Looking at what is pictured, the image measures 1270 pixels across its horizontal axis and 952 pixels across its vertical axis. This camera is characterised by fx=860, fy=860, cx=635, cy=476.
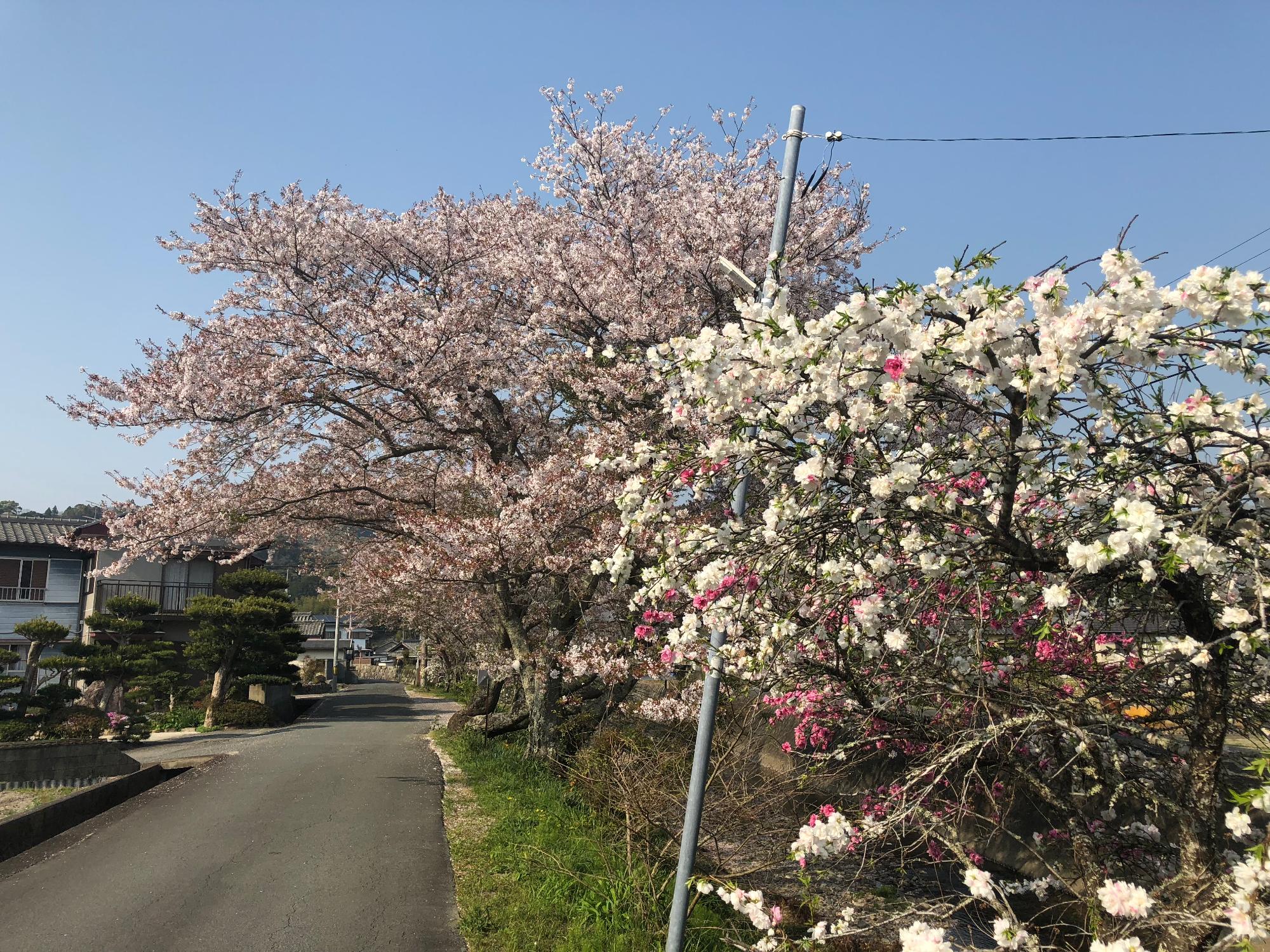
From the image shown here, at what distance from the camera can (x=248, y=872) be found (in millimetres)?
8820

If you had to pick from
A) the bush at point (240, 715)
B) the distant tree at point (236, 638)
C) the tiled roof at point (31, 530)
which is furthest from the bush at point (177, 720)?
the tiled roof at point (31, 530)

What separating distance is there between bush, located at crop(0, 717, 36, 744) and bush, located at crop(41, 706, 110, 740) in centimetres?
28

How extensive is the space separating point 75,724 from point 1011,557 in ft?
58.7

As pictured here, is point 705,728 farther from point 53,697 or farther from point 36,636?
point 36,636

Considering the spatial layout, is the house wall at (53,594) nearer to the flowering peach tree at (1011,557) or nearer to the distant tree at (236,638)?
the distant tree at (236,638)

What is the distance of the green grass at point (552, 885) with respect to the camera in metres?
7.23

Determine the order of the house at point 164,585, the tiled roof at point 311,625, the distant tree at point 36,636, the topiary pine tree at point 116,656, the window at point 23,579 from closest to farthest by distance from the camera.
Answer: the distant tree at point 36,636, the topiary pine tree at point 116,656, the window at point 23,579, the house at point 164,585, the tiled roof at point 311,625

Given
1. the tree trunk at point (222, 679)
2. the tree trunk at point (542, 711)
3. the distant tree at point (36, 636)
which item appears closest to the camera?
the tree trunk at point (542, 711)

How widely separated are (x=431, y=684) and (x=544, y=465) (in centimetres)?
3802

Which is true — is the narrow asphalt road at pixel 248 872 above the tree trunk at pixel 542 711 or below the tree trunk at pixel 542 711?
below

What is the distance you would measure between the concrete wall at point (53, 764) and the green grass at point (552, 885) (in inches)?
229

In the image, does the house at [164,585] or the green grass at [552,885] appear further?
the house at [164,585]

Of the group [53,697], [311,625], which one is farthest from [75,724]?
[311,625]

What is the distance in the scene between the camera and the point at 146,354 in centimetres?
1427
